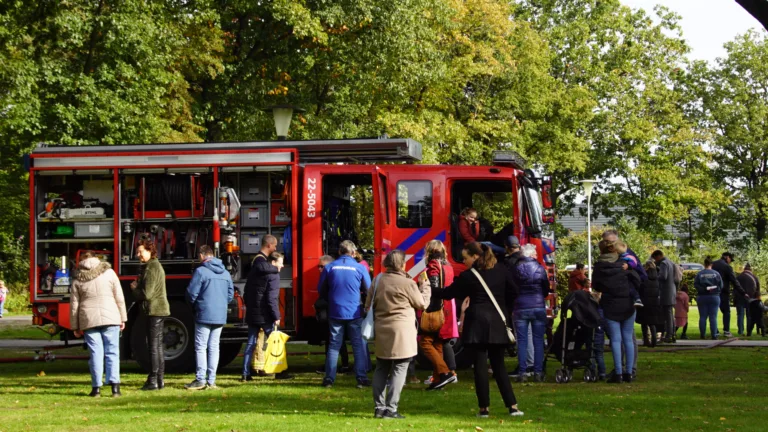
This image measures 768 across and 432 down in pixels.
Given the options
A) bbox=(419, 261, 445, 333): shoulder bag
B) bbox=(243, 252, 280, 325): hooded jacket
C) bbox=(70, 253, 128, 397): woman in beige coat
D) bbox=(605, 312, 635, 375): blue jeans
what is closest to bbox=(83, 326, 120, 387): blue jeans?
bbox=(70, 253, 128, 397): woman in beige coat

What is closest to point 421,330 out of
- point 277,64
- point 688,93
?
point 277,64

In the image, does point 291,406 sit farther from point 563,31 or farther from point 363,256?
point 563,31

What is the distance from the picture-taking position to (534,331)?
14.7 meters

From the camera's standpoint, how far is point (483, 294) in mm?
11234

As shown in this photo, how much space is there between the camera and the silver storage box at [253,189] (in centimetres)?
1625

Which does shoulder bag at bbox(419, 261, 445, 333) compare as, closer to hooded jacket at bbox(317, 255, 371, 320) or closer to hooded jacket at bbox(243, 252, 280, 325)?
hooded jacket at bbox(317, 255, 371, 320)

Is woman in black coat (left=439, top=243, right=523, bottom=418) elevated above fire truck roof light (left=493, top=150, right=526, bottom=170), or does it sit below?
below

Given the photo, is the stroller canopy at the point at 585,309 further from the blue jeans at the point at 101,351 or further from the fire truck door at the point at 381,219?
the blue jeans at the point at 101,351

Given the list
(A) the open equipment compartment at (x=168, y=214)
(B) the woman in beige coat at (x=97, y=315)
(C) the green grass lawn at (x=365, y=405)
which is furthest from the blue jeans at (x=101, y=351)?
(A) the open equipment compartment at (x=168, y=214)

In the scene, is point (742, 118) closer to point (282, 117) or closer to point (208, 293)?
point (282, 117)

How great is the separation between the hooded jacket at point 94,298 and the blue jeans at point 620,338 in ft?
20.3

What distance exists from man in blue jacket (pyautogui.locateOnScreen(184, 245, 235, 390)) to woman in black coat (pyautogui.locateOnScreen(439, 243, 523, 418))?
367 cm

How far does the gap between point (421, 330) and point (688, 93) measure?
5373 centimetres

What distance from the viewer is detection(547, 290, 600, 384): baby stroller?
46.7 ft
